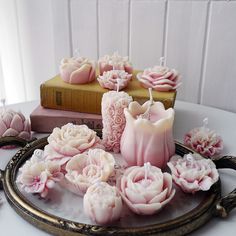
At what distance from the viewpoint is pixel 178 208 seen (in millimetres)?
398

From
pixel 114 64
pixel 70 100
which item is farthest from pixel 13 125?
pixel 114 64

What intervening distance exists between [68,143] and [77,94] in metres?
0.17

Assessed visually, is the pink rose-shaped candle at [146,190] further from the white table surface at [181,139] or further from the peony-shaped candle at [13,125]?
the peony-shaped candle at [13,125]

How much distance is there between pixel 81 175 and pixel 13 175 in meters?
0.10

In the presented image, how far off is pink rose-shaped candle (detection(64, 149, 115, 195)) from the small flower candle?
0.23 ft

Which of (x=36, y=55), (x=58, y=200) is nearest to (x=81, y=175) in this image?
(x=58, y=200)

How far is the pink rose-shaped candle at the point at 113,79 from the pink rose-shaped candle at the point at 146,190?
0.74ft

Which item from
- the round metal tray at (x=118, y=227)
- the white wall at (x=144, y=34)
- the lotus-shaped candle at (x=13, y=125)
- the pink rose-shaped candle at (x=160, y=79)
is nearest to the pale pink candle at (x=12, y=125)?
the lotus-shaped candle at (x=13, y=125)

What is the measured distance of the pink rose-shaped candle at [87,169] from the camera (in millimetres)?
404

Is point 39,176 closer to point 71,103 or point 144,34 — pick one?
point 71,103

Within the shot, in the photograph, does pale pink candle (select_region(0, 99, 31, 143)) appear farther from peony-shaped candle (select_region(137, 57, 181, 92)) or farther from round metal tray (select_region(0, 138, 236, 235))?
peony-shaped candle (select_region(137, 57, 181, 92))

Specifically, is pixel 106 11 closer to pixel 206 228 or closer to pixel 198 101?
pixel 198 101

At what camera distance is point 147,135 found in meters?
0.44

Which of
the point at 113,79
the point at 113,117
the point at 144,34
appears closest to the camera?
the point at 113,117
